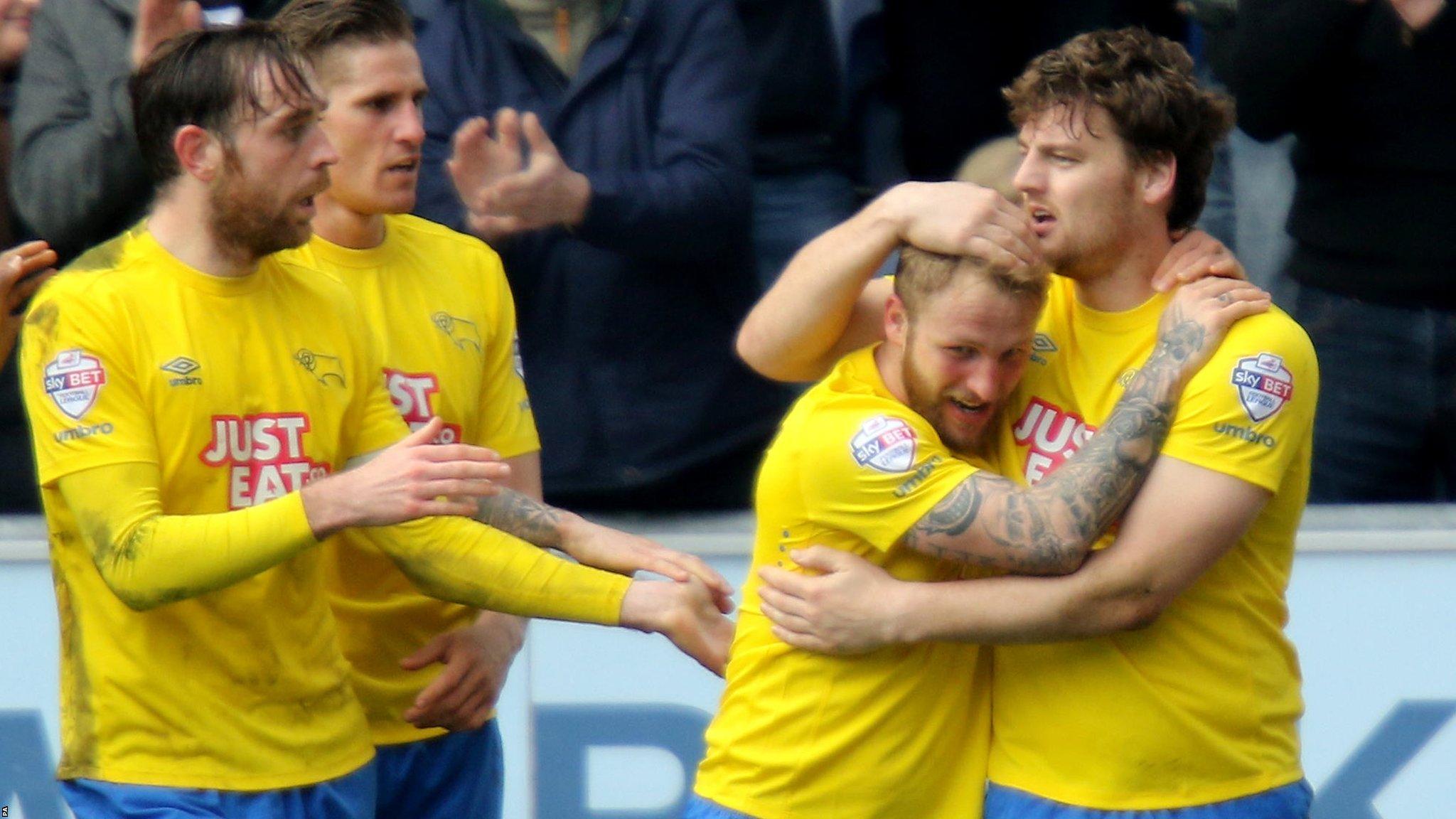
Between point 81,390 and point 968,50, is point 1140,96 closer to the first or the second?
point 81,390

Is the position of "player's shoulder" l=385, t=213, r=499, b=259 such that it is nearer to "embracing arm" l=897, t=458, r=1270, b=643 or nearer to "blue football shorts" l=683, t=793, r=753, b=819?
"blue football shorts" l=683, t=793, r=753, b=819

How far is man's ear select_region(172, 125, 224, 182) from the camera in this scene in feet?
11.0

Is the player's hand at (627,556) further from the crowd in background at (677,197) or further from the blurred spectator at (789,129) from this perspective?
the blurred spectator at (789,129)

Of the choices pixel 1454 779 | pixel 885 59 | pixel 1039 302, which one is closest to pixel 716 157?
Result: pixel 885 59

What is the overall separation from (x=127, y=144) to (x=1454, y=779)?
3.32m

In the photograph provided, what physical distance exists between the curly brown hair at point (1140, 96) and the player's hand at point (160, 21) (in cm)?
194

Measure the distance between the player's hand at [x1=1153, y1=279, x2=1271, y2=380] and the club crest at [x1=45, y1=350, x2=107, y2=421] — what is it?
1.60m

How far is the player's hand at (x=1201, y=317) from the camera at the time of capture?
10.5 ft

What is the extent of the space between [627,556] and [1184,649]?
106cm

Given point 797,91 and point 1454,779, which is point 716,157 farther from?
point 1454,779

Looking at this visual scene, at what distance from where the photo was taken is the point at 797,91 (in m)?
5.31

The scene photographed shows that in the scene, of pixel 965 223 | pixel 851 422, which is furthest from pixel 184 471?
pixel 965 223

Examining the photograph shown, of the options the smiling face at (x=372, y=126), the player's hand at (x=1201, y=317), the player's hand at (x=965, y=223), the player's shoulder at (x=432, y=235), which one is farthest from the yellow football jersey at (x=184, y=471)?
the player's hand at (x=1201, y=317)

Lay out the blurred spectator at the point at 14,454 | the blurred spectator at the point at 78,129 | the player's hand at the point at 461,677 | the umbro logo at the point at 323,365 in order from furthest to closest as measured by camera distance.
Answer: the blurred spectator at the point at 14,454 < the blurred spectator at the point at 78,129 < the player's hand at the point at 461,677 < the umbro logo at the point at 323,365
